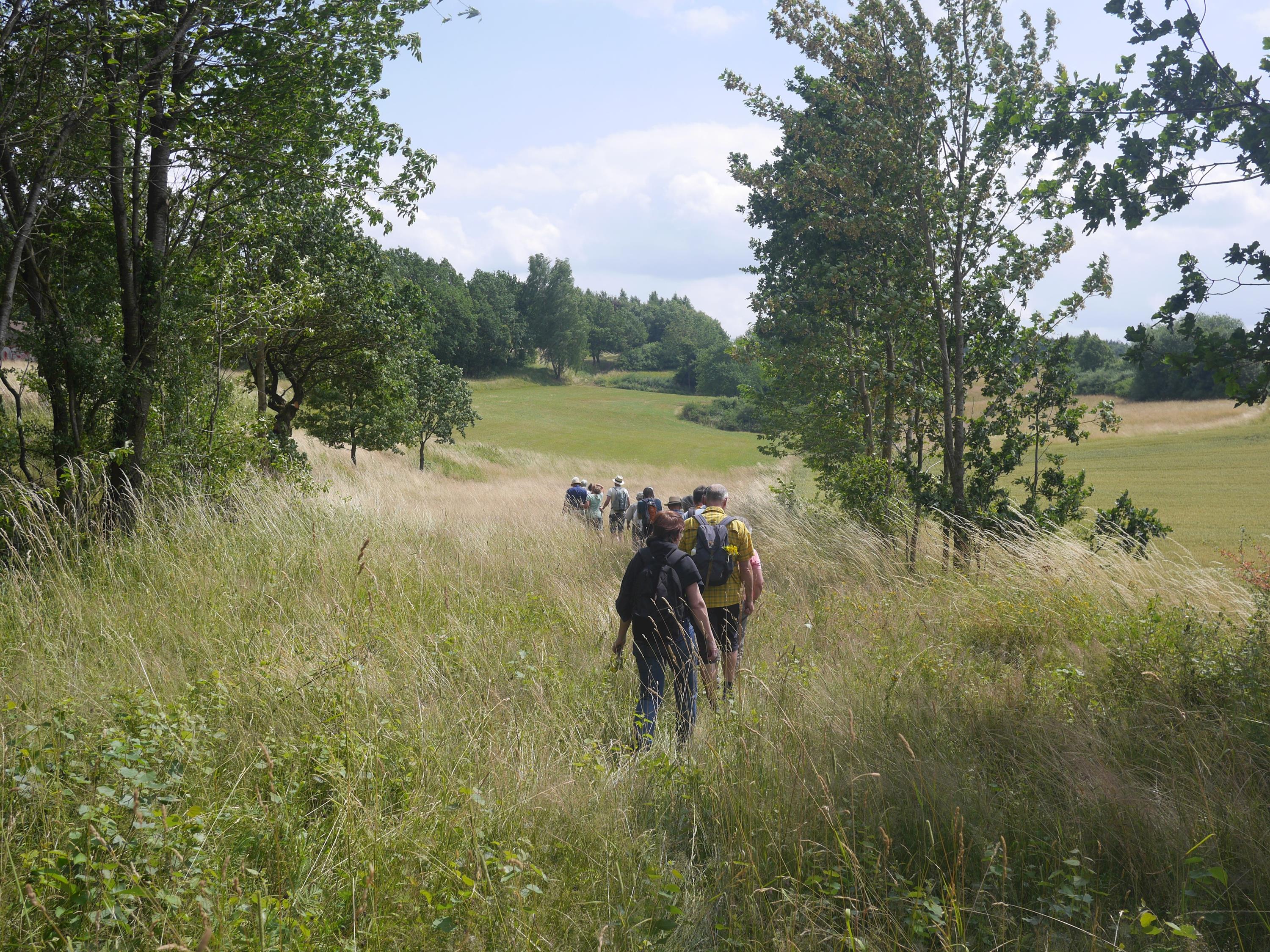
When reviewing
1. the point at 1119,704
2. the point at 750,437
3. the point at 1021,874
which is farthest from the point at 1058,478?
the point at 750,437

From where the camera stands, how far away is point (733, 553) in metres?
6.24

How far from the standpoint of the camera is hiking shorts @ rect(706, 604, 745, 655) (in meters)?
6.24

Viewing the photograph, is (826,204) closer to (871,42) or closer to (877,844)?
(871,42)

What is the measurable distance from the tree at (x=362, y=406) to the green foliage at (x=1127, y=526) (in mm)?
15747

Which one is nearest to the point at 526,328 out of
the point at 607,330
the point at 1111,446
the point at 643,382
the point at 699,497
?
the point at 643,382

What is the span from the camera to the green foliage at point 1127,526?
903cm

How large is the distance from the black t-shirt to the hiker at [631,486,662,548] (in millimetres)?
6589

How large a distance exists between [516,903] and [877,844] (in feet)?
5.49

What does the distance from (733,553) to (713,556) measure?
0.62 feet

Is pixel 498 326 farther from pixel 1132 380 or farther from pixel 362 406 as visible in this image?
pixel 362 406

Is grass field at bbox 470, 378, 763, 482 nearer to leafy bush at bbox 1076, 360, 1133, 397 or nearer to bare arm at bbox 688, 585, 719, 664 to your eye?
leafy bush at bbox 1076, 360, 1133, 397

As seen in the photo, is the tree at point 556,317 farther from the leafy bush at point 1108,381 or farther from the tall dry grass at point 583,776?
the tall dry grass at point 583,776

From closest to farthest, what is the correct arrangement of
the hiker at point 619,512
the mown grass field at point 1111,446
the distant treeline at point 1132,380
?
1. the hiker at point 619,512
2. the mown grass field at point 1111,446
3. the distant treeline at point 1132,380

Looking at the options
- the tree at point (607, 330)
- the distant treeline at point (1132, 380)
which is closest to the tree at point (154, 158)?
the distant treeline at point (1132, 380)
